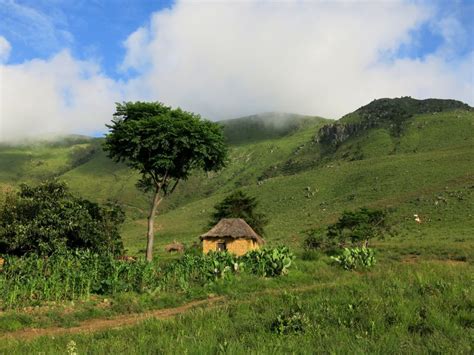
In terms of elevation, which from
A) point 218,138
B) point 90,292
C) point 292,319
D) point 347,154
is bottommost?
point 90,292

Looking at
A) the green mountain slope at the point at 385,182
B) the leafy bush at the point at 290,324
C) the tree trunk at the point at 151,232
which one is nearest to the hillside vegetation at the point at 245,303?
the leafy bush at the point at 290,324

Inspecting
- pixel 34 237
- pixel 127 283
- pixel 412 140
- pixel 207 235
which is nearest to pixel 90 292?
pixel 127 283

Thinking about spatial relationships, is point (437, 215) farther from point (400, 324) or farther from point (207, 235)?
point (400, 324)

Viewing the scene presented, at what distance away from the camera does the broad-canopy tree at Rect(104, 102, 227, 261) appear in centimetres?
2536

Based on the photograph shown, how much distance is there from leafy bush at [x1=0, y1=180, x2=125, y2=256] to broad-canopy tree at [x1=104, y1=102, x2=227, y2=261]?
4.07 meters

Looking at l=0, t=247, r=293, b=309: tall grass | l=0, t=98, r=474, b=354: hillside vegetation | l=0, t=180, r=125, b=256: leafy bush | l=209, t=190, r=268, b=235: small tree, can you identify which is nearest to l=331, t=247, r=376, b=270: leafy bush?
l=0, t=98, r=474, b=354: hillside vegetation

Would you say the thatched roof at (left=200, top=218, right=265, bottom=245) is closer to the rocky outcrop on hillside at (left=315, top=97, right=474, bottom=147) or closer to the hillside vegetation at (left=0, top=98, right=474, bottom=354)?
the hillside vegetation at (left=0, top=98, right=474, bottom=354)

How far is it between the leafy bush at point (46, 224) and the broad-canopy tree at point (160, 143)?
4074 millimetres

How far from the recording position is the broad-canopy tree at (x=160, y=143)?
25.4 meters

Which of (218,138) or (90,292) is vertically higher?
(218,138)

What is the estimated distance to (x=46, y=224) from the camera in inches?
904

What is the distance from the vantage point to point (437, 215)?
52.6 meters

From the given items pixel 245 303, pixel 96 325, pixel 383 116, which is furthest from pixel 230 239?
pixel 383 116

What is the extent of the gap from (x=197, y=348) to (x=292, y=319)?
2027 mm
